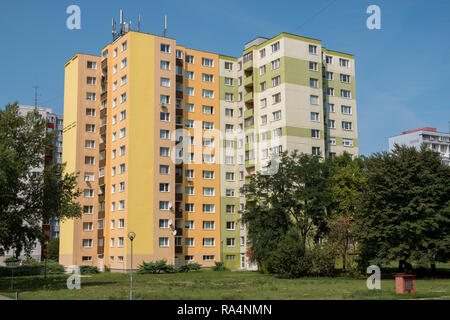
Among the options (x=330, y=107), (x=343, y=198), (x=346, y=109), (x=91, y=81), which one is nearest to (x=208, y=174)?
(x=330, y=107)

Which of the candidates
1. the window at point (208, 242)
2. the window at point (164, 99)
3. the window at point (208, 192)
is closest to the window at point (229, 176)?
the window at point (208, 192)

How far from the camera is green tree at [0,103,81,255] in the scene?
3709 cm

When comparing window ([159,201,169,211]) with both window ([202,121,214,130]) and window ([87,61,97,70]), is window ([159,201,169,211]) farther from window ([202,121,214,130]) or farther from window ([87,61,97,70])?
window ([87,61,97,70])

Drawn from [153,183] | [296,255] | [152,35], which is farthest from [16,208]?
[152,35]

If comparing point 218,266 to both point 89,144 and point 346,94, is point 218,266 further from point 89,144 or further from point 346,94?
point 346,94

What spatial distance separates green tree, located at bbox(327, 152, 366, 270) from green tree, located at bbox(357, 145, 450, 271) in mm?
4824

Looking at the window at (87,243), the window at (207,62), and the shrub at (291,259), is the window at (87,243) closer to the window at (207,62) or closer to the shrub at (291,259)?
→ the window at (207,62)

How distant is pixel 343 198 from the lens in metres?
55.0

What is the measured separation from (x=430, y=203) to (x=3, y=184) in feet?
108

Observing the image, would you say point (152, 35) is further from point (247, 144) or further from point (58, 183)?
point (58, 183)

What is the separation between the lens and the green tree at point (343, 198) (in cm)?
4916

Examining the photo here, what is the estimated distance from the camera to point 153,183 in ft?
221

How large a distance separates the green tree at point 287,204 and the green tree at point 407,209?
9999mm

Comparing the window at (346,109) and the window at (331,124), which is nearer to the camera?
the window at (331,124)
